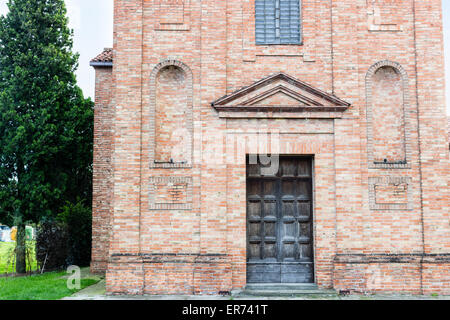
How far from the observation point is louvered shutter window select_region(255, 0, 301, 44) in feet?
33.0

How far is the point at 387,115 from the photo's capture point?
9.91 meters

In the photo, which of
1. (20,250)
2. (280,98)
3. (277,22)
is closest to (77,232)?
(20,250)

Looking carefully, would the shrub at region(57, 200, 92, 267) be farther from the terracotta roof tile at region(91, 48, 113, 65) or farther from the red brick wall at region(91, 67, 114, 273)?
the terracotta roof tile at region(91, 48, 113, 65)

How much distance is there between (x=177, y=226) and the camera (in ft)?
30.8

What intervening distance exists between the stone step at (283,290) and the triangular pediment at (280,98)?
4.05m

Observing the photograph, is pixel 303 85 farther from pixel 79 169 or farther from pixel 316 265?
pixel 79 169

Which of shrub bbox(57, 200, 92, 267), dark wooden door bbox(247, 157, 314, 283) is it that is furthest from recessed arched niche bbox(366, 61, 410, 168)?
shrub bbox(57, 200, 92, 267)

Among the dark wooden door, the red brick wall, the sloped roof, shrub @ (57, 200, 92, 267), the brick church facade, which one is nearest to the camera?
the brick church facade

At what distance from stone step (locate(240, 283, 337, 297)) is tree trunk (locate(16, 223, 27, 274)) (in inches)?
314

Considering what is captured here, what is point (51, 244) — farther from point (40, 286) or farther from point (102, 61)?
point (102, 61)

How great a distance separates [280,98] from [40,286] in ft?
25.3

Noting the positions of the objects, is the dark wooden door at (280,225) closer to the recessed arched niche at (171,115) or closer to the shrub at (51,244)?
the recessed arched niche at (171,115)

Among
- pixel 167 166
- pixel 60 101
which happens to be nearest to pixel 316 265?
pixel 167 166

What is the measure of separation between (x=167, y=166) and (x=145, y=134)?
0.93 m
